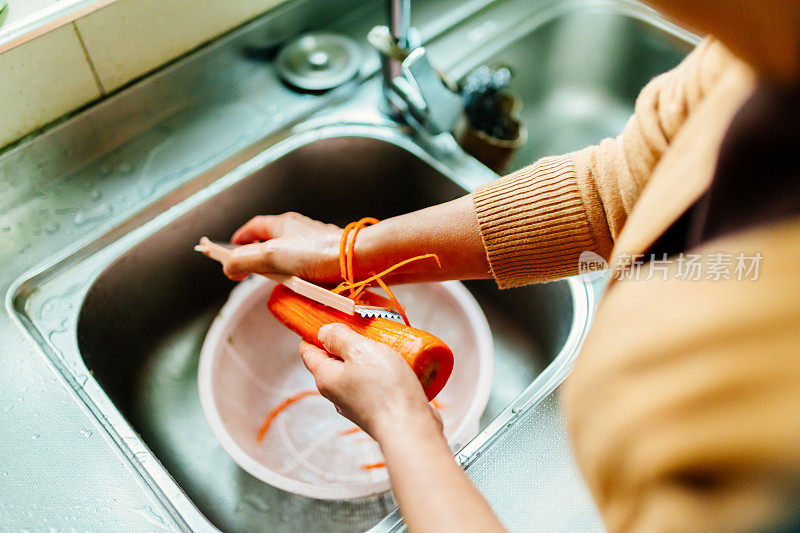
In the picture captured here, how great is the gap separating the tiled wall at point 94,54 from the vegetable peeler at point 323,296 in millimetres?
300

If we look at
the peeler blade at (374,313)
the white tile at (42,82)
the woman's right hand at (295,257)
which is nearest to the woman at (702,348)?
the peeler blade at (374,313)

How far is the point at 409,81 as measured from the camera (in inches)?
31.9

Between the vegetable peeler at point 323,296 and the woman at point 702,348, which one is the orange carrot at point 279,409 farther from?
the woman at point 702,348

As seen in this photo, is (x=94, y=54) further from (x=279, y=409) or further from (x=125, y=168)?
(x=279, y=409)

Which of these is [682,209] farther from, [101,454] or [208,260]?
[208,260]

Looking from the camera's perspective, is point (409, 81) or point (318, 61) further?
point (318, 61)

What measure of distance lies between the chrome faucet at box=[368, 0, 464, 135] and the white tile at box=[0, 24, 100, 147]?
0.41 metres

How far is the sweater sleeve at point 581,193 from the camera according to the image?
495 mm

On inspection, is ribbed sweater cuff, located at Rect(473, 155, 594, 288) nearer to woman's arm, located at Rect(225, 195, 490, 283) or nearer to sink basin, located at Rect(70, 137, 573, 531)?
woman's arm, located at Rect(225, 195, 490, 283)

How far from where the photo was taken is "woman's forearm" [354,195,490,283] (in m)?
0.63

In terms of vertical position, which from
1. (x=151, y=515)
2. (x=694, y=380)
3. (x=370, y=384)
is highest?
(x=694, y=380)

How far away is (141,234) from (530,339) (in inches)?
23.3

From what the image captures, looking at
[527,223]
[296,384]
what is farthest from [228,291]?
[527,223]

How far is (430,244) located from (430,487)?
317mm
